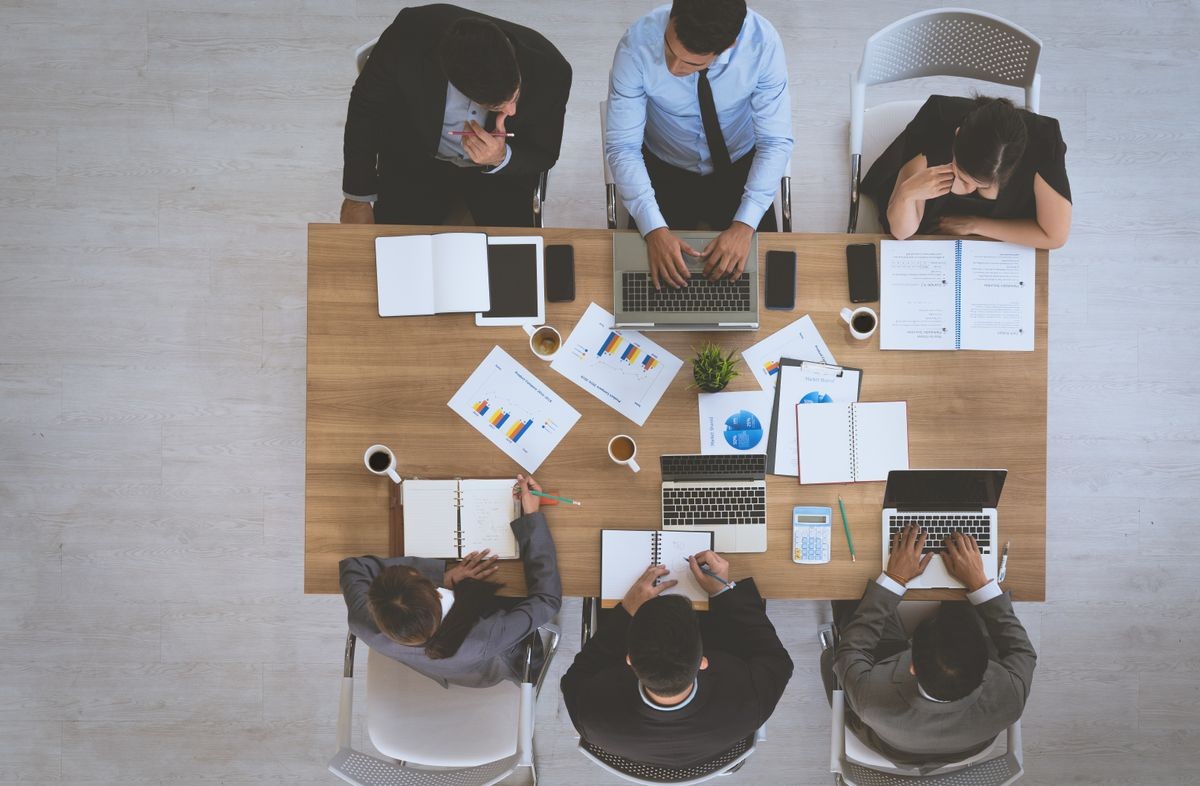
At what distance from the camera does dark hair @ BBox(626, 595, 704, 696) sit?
175 cm

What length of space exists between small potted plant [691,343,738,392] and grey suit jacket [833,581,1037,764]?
0.69m

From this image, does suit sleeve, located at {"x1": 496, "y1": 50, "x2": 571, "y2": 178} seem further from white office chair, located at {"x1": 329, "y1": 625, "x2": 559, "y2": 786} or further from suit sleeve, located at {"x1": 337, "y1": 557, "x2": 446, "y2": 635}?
white office chair, located at {"x1": 329, "y1": 625, "x2": 559, "y2": 786}

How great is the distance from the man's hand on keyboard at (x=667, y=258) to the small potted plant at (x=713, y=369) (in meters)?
0.20

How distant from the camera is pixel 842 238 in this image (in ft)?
6.78

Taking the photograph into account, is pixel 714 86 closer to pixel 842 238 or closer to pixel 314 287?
pixel 842 238

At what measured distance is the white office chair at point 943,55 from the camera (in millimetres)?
2143

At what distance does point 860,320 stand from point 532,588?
3.75ft

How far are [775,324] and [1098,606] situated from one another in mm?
1837

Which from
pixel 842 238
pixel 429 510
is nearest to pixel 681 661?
pixel 429 510

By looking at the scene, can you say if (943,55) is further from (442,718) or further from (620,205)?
(442,718)

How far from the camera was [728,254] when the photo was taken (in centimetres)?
198

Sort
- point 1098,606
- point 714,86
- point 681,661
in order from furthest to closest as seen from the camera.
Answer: point 1098,606
point 714,86
point 681,661

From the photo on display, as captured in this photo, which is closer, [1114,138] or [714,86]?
[714,86]

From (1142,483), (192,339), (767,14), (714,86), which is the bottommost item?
(1142,483)
